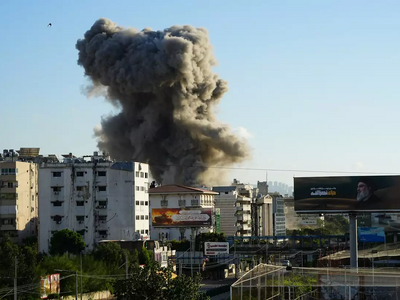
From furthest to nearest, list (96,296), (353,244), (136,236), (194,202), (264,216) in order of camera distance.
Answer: (264,216)
(194,202)
(136,236)
(353,244)
(96,296)

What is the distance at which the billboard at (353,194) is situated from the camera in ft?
203

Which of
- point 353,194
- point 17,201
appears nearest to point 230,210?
point 17,201

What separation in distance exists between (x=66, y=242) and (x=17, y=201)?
12247 mm

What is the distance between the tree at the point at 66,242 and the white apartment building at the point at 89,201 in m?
4.70

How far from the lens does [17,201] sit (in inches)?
3216

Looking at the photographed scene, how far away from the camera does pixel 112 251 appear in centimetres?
6291

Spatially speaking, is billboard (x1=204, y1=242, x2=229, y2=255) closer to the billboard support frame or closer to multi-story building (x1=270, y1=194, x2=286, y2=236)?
the billboard support frame

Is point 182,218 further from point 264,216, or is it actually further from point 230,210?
point 264,216

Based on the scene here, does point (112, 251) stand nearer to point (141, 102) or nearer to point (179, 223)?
point (179, 223)

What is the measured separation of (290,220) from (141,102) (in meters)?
81.8

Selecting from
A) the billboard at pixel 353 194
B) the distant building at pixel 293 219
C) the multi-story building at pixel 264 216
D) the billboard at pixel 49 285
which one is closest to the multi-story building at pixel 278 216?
the multi-story building at pixel 264 216

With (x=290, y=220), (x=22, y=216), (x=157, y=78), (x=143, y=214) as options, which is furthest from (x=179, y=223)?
(x=290, y=220)

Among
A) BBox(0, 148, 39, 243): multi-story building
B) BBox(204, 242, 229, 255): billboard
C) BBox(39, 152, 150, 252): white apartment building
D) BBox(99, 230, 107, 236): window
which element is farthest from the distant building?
BBox(99, 230, 107, 236): window

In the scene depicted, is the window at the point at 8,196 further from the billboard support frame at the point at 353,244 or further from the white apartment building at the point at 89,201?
the billboard support frame at the point at 353,244
